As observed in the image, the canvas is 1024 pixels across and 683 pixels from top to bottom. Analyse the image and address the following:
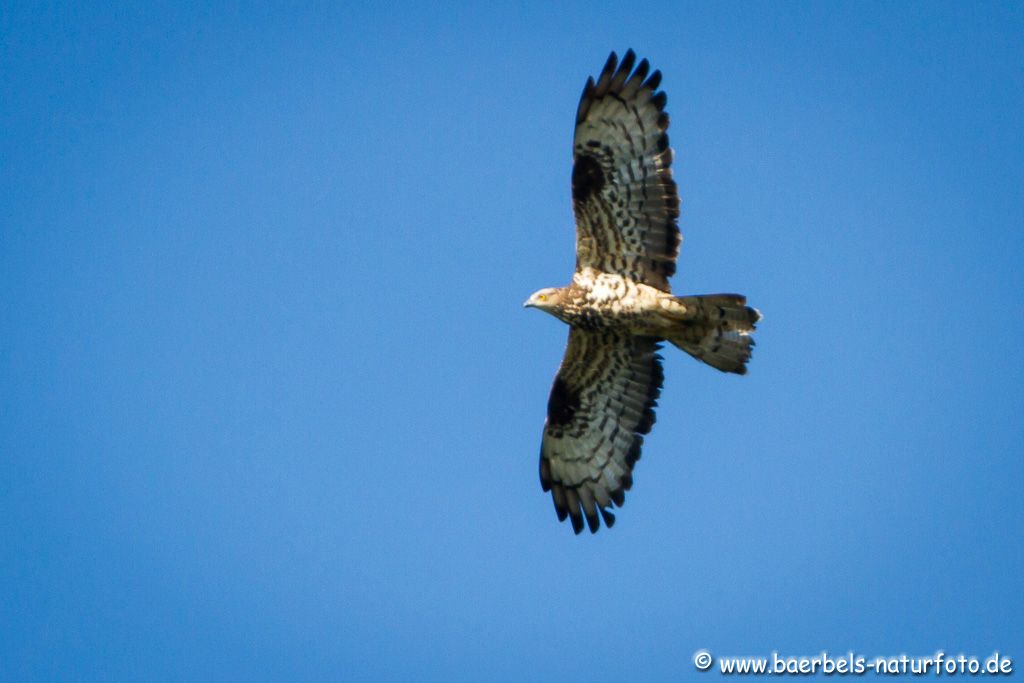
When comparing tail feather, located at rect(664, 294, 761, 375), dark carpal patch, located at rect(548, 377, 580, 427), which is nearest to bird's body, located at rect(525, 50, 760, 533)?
tail feather, located at rect(664, 294, 761, 375)

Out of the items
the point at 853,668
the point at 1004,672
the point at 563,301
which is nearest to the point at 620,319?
the point at 563,301

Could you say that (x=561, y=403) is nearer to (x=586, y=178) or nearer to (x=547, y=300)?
(x=547, y=300)

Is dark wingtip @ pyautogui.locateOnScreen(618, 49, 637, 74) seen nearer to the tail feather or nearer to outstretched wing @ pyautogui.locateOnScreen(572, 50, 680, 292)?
outstretched wing @ pyautogui.locateOnScreen(572, 50, 680, 292)

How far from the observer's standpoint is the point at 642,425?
12.9 metres

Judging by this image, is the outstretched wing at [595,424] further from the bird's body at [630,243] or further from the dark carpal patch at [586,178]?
the dark carpal patch at [586,178]

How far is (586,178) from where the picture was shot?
1184cm

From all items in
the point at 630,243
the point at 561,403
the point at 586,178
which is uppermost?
the point at 586,178

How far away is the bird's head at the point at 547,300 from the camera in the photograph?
1211 centimetres

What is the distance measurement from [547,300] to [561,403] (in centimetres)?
127

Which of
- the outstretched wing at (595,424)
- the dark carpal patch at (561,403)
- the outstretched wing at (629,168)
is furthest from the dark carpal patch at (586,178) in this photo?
the dark carpal patch at (561,403)

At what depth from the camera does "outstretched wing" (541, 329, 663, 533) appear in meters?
12.7

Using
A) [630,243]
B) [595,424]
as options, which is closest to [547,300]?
[630,243]

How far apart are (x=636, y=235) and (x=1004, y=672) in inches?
225

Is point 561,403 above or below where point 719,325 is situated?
above
